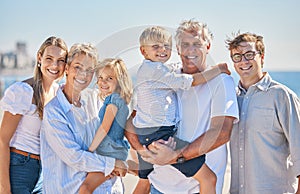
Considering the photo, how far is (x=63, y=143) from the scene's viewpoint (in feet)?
9.81

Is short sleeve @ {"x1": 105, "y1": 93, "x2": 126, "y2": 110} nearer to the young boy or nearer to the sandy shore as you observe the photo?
the young boy

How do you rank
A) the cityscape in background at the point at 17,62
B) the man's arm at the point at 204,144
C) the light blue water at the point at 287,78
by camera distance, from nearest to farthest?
the man's arm at the point at 204,144 < the light blue water at the point at 287,78 < the cityscape in background at the point at 17,62

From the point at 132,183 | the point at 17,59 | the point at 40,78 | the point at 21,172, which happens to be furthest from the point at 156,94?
the point at 17,59

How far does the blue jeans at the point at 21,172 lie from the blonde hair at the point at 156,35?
1011 mm

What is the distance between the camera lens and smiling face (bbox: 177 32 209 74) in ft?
9.67

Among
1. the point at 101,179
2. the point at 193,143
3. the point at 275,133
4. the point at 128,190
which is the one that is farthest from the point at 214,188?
the point at 128,190

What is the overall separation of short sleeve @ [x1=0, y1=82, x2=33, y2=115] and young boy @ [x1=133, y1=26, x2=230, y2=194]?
64cm

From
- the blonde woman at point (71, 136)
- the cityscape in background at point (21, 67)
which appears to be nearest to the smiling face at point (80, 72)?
the blonde woman at point (71, 136)

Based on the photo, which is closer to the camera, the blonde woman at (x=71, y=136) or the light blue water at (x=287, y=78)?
the blonde woman at (x=71, y=136)

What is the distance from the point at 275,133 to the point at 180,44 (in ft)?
2.46

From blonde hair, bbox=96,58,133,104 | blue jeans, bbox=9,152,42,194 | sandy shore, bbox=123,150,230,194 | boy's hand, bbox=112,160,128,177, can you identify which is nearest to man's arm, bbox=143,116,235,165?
boy's hand, bbox=112,160,128,177

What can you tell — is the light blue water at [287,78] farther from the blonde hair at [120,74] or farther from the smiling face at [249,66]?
the blonde hair at [120,74]

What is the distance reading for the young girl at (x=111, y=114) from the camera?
3.08 m

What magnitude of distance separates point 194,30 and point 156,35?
23 centimetres
